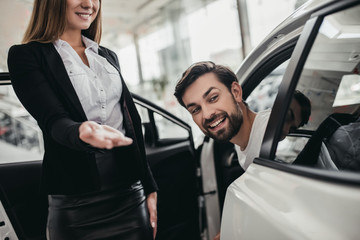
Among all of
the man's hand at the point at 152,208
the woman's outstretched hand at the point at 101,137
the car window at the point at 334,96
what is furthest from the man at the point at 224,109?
the woman's outstretched hand at the point at 101,137

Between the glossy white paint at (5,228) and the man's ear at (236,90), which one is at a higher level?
the man's ear at (236,90)

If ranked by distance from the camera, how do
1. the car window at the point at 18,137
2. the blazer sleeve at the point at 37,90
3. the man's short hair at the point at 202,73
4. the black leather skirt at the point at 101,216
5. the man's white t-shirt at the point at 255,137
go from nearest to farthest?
the blazer sleeve at the point at 37,90, the black leather skirt at the point at 101,216, the man's white t-shirt at the point at 255,137, the man's short hair at the point at 202,73, the car window at the point at 18,137

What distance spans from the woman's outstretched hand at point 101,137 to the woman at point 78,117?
86 mm

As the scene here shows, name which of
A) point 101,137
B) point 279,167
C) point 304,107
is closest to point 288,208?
point 279,167

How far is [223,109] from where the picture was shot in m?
1.38

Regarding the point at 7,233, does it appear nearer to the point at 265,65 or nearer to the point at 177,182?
the point at 177,182

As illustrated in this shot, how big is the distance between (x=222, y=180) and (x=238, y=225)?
981mm

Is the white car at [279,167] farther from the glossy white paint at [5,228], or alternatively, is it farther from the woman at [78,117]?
the woman at [78,117]

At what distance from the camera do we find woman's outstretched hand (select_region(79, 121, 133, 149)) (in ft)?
2.42

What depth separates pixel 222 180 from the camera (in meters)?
1.92

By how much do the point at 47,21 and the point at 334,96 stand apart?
1.45m

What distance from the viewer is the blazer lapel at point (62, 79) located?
1.00m

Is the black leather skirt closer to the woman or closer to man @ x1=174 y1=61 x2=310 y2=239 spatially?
the woman

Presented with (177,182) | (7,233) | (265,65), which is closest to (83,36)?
(265,65)
